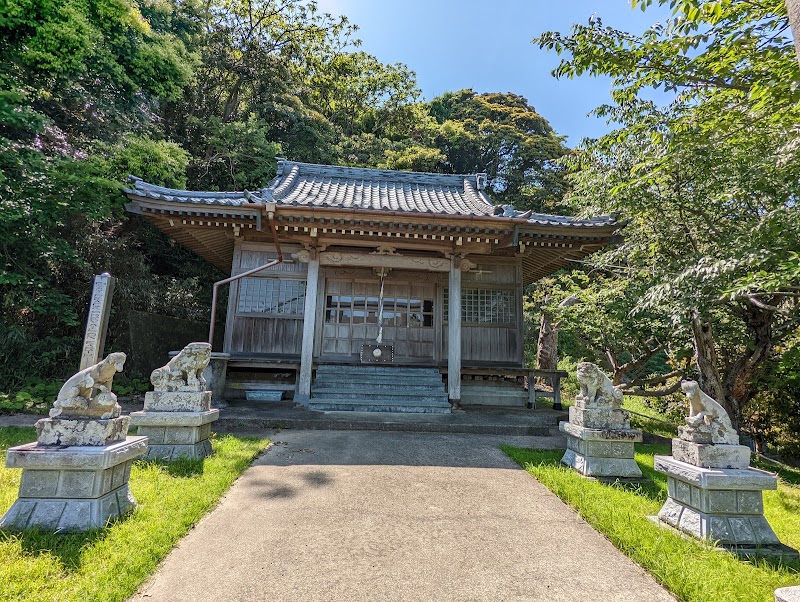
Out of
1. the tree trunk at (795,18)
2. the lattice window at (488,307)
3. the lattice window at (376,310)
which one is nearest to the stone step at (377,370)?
the lattice window at (376,310)

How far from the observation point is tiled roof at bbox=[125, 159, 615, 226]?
7793mm

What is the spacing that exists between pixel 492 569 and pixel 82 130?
41.1 feet

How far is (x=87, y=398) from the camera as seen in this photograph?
296 centimetres

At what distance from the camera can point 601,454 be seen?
168 inches

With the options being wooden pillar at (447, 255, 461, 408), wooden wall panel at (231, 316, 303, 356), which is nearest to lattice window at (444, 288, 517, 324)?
wooden pillar at (447, 255, 461, 408)

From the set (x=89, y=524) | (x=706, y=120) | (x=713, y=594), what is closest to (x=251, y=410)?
(x=89, y=524)

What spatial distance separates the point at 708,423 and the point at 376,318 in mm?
7361

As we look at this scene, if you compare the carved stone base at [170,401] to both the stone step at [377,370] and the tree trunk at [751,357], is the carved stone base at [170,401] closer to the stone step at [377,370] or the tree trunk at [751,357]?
the stone step at [377,370]

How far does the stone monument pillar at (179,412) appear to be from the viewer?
423 centimetres

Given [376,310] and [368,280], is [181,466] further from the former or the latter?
[368,280]

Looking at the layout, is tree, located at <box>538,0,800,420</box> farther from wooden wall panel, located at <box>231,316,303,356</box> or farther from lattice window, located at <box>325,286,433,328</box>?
wooden wall panel, located at <box>231,316,303,356</box>

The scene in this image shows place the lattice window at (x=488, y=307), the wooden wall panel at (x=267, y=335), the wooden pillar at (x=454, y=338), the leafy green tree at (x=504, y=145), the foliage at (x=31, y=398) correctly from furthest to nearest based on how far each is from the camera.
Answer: the leafy green tree at (x=504, y=145)
the lattice window at (x=488, y=307)
the wooden wall panel at (x=267, y=335)
the wooden pillar at (x=454, y=338)
the foliage at (x=31, y=398)

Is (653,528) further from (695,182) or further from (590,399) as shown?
(695,182)

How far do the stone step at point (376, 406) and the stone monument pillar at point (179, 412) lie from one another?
2958 mm
